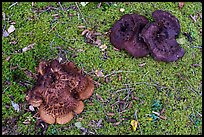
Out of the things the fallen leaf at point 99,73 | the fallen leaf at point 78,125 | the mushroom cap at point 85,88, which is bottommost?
the fallen leaf at point 78,125

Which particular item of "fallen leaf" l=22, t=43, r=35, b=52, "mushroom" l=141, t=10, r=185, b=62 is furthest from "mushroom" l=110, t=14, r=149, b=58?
"fallen leaf" l=22, t=43, r=35, b=52

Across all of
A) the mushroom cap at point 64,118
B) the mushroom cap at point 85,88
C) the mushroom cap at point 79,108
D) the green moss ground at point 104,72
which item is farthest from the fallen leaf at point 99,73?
the mushroom cap at point 64,118

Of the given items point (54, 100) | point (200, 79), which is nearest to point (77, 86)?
point (54, 100)

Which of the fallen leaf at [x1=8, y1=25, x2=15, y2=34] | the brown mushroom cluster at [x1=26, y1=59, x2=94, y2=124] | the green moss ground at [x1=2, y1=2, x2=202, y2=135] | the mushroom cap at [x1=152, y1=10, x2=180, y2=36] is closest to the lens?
the brown mushroom cluster at [x1=26, y1=59, x2=94, y2=124]

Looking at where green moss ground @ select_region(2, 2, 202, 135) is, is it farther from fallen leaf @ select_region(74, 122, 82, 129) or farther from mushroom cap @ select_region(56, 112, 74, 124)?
mushroom cap @ select_region(56, 112, 74, 124)

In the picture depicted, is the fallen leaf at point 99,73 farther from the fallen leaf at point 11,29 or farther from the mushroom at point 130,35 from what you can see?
the fallen leaf at point 11,29

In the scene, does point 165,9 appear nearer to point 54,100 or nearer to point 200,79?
point 200,79
